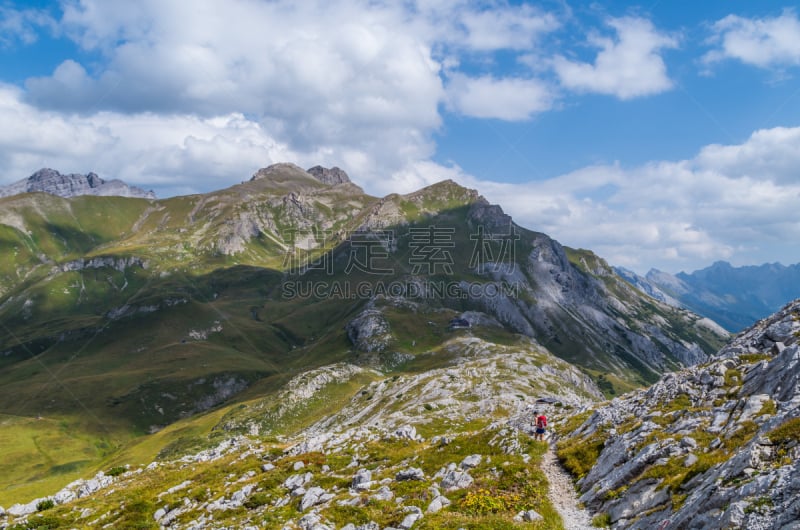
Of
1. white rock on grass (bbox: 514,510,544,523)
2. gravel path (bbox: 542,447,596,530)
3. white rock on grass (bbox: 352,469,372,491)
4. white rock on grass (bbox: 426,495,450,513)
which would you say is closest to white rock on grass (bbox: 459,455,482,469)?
gravel path (bbox: 542,447,596,530)

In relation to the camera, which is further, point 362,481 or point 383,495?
point 362,481

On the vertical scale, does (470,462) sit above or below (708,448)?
below

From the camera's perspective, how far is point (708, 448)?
23.5 meters

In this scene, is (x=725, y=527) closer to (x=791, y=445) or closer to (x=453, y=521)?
(x=791, y=445)

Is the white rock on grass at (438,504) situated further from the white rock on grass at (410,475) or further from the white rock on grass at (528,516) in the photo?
the white rock on grass at (410,475)

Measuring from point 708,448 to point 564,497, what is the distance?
825 cm

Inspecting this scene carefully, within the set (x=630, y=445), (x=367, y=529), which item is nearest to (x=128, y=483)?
(x=367, y=529)

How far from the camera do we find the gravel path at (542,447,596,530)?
22058 millimetres

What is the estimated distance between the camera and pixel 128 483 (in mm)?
56125

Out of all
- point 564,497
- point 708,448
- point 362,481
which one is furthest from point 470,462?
point 708,448

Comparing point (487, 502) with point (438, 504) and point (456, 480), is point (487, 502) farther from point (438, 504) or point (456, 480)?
point (456, 480)

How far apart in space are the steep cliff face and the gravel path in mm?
762

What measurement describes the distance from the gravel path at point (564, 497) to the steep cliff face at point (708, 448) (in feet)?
2.50

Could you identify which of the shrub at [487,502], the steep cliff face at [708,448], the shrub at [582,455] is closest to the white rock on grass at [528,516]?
the shrub at [487,502]
